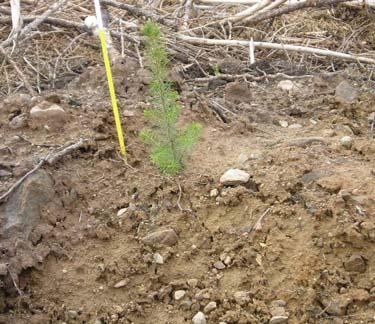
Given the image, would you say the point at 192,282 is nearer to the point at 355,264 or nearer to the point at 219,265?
the point at 219,265

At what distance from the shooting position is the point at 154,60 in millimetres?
2914

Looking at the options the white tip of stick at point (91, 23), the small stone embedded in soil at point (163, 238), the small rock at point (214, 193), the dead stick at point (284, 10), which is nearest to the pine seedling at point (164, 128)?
the small rock at point (214, 193)

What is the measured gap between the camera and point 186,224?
2807 millimetres

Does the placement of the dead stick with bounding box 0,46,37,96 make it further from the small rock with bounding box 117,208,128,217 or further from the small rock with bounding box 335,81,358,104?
the small rock with bounding box 335,81,358,104

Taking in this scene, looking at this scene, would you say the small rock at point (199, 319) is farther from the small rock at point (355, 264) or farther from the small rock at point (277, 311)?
the small rock at point (355, 264)

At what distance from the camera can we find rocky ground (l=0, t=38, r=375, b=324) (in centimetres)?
250

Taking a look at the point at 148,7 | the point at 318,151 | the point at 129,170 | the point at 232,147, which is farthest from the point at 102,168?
the point at 148,7

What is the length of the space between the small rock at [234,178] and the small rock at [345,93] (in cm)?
116

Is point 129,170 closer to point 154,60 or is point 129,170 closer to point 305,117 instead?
point 154,60

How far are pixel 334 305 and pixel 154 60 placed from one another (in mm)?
1305

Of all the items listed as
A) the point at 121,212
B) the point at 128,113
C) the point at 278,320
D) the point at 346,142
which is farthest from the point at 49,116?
the point at 278,320

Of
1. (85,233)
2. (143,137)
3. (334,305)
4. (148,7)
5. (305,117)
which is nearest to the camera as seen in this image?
(334,305)

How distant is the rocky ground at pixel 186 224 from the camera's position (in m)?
2.50

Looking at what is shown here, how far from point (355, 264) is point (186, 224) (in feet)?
2.39
